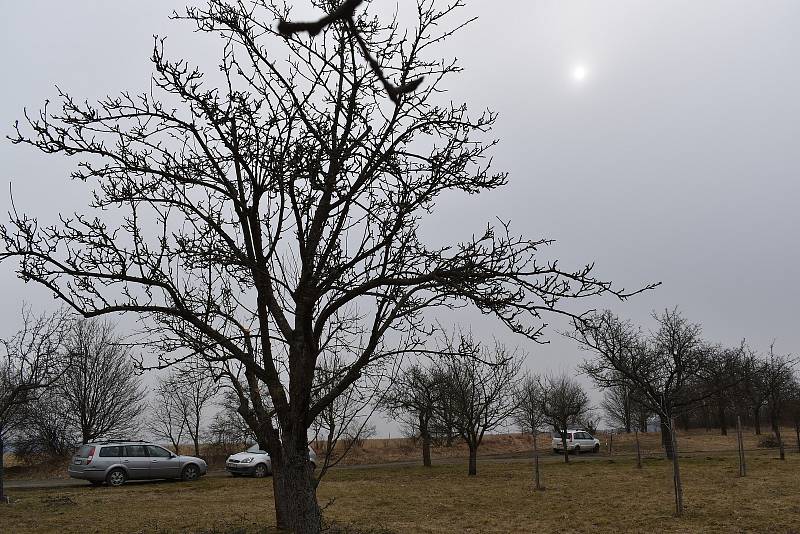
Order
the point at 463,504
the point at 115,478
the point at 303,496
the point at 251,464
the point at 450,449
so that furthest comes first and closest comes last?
the point at 450,449 → the point at 251,464 → the point at 115,478 → the point at 463,504 → the point at 303,496

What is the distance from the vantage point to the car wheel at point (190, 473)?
892 inches

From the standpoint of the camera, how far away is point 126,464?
2130 centimetres

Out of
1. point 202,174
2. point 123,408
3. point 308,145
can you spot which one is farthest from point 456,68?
point 123,408

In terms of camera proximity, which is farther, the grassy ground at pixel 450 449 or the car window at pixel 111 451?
the grassy ground at pixel 450 449

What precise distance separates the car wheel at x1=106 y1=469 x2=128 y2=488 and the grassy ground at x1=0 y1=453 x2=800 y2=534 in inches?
19.9

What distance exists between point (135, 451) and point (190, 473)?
217cm

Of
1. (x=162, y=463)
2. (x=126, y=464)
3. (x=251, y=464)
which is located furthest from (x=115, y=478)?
(x=251, y=464)

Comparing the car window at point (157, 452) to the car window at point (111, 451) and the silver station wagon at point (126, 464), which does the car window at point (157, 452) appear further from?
the car window at point (111, 451)

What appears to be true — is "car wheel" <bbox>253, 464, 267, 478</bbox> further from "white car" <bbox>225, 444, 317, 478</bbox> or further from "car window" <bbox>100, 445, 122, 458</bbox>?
"car window" <bbox>100, 445, 122, 458</bbox>

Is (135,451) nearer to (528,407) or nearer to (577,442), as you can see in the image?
(528,407)

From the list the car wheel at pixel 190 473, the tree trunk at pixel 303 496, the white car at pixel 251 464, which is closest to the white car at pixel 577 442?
the white car at pixel 251 464

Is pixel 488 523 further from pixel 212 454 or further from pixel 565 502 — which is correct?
pixel 212 454

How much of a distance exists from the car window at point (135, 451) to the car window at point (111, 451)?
0.27 m

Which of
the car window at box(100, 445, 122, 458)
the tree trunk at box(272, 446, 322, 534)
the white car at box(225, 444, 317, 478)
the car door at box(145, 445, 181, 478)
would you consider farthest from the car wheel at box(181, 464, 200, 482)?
the tree trunk at box(272, 446, 322, 534)
